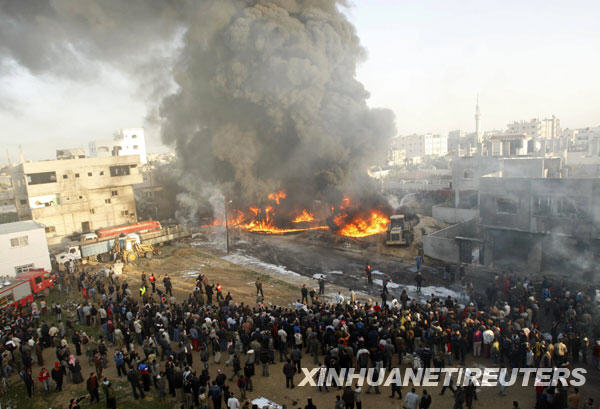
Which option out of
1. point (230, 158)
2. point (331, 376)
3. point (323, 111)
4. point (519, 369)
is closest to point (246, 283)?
point (331, 376)

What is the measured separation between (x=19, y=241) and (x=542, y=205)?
32682 millimetres

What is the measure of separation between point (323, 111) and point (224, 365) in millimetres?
32138

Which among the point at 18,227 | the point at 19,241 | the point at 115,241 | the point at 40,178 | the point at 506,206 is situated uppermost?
the point at 40,178

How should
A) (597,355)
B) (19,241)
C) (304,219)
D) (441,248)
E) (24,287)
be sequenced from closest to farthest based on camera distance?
(597,355) < (24,287) < (19,241) < (441,248) < (304,219)

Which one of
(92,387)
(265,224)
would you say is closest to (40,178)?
(265,224)

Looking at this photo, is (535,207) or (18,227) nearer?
(535,207)

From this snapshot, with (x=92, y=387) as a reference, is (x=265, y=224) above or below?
below

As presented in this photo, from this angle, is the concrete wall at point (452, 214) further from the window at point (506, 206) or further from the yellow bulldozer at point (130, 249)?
the yellow bulldozer at point (130, 249)

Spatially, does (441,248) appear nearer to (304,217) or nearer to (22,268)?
(304,217)

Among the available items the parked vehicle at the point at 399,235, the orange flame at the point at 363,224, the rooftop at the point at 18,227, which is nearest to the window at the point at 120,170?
the rooftop at the point at 18,227

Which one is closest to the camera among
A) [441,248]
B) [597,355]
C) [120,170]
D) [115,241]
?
[597,355]

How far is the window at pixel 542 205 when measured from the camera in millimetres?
23781

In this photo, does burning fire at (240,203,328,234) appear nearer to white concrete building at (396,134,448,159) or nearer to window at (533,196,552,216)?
window at (533,196,552,216)

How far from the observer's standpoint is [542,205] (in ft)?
78.9
